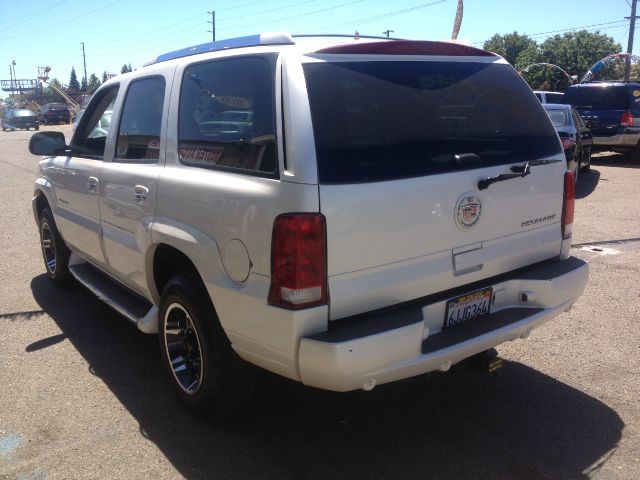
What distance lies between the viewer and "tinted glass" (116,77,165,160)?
387 centimetres

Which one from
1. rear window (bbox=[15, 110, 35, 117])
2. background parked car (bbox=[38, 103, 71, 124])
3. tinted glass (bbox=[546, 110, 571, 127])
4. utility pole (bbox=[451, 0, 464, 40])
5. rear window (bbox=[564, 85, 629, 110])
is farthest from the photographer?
background parked car (bbox=[38, 103, 71, 124])

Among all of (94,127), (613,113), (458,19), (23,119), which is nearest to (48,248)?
(94,127)

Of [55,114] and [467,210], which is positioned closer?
[467,210]

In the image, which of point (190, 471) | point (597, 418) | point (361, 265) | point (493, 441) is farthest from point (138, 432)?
point (597, 418)

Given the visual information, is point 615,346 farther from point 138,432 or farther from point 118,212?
point 118,212

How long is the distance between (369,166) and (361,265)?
453mm

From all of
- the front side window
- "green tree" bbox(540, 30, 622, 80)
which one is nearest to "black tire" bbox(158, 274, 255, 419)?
the front side window

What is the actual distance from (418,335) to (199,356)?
1.33 metres

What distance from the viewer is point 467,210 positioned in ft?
10.3

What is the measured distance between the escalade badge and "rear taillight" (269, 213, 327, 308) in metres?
0.80

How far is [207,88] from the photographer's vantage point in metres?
3.49

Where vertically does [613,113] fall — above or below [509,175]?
above

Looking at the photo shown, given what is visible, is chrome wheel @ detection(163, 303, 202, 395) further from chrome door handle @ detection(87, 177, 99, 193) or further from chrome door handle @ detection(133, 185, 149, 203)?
chrome door handle @ detection(87, 177, 99, 193)

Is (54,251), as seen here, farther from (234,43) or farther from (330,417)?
(330,417)
